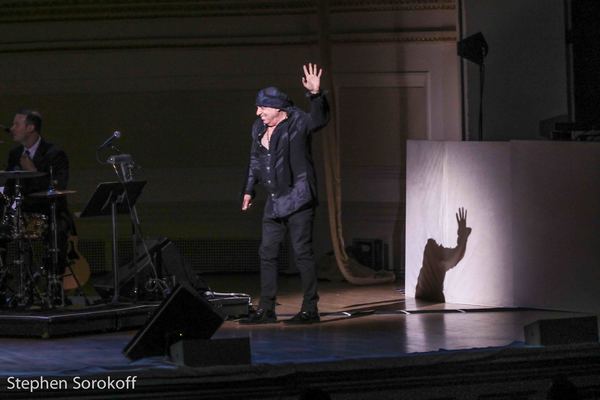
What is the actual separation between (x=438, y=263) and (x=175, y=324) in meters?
3.60

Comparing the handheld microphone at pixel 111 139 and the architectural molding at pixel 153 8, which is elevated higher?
the architectural molding at pixel 153 8

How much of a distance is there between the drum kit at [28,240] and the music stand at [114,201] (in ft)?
0.63

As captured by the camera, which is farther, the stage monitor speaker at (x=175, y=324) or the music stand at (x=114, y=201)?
the music stand at (x=114, y=201)

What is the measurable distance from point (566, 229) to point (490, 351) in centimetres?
256

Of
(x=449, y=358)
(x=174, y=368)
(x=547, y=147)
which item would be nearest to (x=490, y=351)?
(x=449, y=358)

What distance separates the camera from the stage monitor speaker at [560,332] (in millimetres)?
6133

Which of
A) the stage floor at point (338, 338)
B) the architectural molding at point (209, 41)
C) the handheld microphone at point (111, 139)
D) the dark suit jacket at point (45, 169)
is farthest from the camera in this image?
the architectural molding at point (209, 41)

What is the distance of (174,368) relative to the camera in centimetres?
550

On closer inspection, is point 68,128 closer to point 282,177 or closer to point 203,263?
point 203,263

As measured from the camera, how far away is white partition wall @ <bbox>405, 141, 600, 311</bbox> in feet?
27.2

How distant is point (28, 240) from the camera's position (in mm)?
7941

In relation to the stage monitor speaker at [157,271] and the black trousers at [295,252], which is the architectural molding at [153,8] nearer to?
the stage monitor speaker at [157,271]

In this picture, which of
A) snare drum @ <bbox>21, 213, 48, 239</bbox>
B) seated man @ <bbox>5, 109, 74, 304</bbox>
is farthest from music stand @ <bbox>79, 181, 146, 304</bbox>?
seated man @ <bbox>5, 109, 74, 304</bbox>

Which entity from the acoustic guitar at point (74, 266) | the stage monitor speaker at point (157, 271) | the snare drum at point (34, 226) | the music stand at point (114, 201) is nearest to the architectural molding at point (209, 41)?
the acoustic guitar at point (74, 266)
